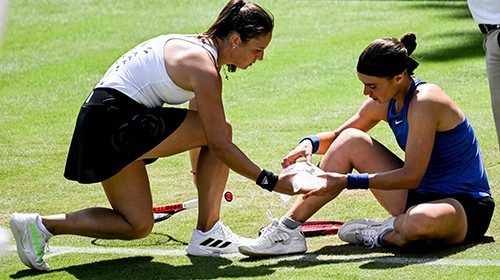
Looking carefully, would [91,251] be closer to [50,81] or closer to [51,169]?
[51,169]

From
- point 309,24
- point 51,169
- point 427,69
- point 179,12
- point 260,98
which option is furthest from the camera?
point 179,12

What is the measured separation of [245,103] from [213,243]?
5.54 metres

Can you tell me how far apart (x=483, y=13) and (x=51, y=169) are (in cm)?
404

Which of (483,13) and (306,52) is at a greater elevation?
(483,13)

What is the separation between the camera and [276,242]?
688 centimetres

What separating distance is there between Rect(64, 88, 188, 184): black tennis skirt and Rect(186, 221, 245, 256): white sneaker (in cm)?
65

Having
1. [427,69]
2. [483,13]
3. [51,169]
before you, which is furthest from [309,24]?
[483,13]

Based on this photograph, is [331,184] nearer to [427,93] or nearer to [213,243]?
[427,93]

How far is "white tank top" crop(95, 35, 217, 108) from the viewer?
670 cm

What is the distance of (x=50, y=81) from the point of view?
45.4ft

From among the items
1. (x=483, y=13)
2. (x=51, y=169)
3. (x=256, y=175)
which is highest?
(x=483, y=13)

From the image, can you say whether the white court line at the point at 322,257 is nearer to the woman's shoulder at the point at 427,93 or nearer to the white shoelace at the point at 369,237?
the white shoelace at the point at 369,237

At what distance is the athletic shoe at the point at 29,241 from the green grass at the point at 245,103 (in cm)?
8

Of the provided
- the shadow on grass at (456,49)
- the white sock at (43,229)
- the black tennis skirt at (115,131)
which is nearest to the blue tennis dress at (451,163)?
the black tennis skirt at (115,131)
